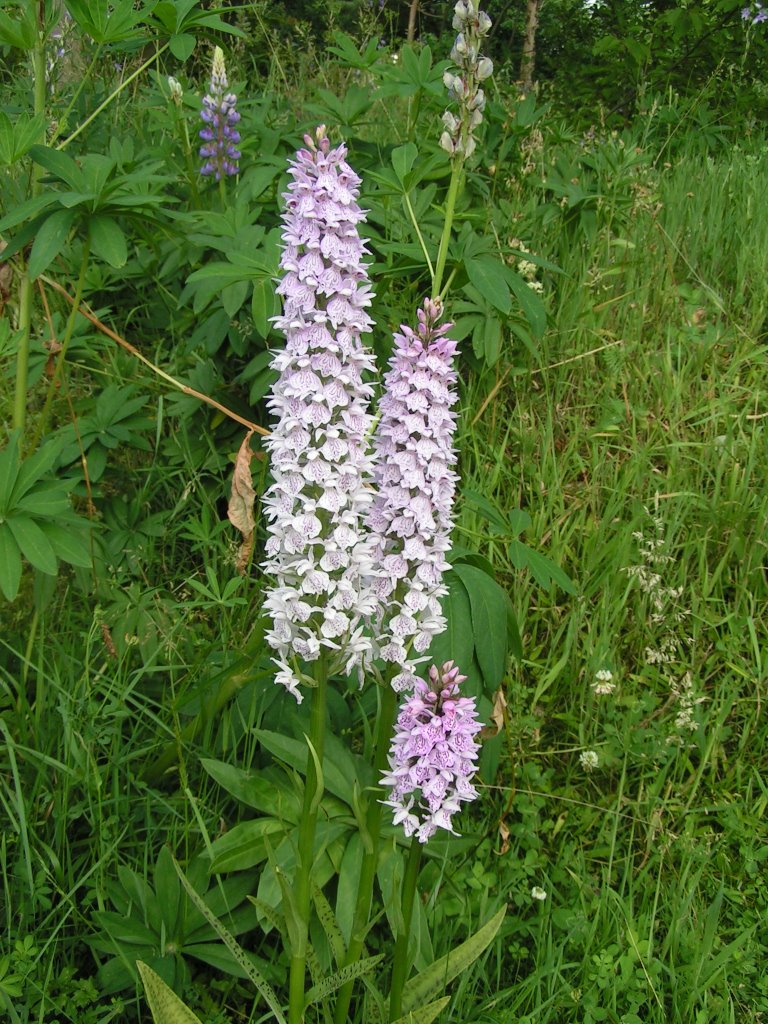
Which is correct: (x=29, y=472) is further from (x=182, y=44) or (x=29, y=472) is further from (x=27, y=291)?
(x=182, y=44)

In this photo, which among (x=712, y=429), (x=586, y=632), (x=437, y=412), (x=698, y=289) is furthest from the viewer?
(x=698, y=289)

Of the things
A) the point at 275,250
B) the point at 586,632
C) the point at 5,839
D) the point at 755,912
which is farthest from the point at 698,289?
the point at 5,839

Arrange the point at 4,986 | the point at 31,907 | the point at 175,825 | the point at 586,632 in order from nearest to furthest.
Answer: the point at 4,986
the point at 31,907
the point at 175,825
the point at 586,632

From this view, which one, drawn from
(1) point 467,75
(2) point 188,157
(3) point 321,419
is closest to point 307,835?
(3) point 321,419

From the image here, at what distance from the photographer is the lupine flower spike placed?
2.06 m

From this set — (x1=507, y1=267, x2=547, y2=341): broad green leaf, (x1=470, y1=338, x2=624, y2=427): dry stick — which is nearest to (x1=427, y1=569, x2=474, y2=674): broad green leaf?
(x1=507, y1=267, x2=547, y2=341): broad green leaf

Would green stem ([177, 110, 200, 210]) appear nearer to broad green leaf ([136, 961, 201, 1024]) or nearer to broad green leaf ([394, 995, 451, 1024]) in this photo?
broad green leaf ([136, 961, 201, 1024])

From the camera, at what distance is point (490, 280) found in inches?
107

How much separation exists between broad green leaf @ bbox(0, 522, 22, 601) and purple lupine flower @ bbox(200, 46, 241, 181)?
2.10 metres

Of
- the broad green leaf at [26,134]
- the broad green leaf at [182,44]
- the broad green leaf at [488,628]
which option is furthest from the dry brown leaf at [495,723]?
the broad green leaf at [182,44]

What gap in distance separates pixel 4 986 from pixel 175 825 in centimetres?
50

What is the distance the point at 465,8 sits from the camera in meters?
2.07

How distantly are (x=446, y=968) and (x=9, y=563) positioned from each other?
4.31 ft

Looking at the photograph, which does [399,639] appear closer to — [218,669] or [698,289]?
[218,669]
